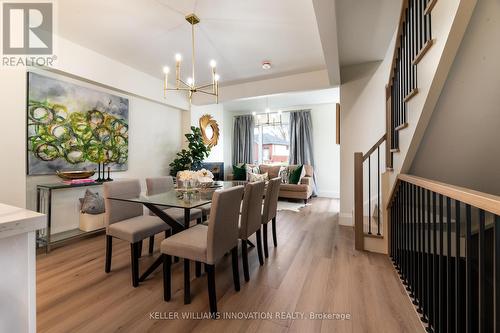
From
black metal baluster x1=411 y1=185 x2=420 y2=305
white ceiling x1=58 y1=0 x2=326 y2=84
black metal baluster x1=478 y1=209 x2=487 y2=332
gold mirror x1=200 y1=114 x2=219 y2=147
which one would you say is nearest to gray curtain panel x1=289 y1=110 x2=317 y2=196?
gold mirror x1=200 y1=114 x2=219 y2=147

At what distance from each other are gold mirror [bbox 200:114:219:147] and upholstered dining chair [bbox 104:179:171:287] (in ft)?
10.1

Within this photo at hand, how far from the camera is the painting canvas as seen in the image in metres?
2.68

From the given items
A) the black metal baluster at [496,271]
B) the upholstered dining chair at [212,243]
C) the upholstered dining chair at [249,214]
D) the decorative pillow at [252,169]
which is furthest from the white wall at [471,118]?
the decorative pillow at [252,169]

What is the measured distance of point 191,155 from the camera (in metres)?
4.54

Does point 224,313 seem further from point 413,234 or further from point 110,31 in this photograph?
point 110,31

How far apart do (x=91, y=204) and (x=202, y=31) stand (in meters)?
2.71

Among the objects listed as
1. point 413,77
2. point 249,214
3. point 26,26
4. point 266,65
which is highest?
point 266,65

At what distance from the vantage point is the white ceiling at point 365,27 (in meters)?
2.14

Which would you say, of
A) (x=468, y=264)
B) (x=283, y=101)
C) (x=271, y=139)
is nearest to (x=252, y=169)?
(x=271, y=139)

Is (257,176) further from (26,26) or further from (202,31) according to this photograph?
(26,26)

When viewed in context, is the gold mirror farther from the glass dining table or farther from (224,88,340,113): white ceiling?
the glass dining table

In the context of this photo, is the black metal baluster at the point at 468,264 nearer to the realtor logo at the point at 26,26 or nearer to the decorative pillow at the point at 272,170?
the realtor logo at the point at 26,26

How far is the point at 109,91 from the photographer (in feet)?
11.5

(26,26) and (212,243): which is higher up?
(26,26)
